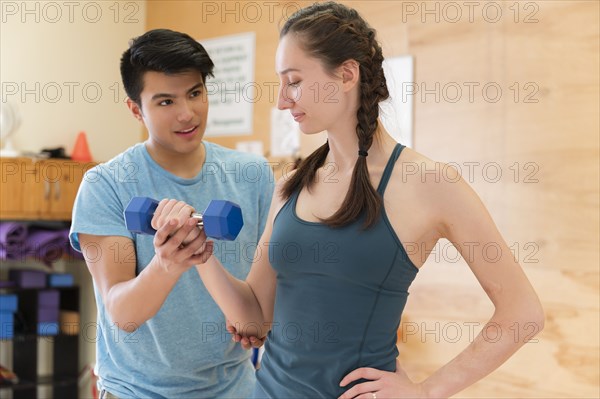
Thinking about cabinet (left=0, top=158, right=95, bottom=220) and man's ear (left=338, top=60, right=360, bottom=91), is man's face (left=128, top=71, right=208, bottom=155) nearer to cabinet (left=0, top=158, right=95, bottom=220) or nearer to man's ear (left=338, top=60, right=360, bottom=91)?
man's ear (left=338, top=60, right=360, bottom=91)

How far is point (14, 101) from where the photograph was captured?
4.25m

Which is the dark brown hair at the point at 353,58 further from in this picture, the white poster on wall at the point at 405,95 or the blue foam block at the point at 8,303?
the blue foam block at the point at 8,303

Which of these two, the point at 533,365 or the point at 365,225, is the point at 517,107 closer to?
the point at 533,365

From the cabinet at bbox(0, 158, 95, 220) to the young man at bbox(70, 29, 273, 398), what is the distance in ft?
7.56

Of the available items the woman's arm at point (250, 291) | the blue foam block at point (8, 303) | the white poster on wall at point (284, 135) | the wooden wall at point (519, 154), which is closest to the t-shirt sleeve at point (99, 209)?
the woman's arm at point (250, 291)

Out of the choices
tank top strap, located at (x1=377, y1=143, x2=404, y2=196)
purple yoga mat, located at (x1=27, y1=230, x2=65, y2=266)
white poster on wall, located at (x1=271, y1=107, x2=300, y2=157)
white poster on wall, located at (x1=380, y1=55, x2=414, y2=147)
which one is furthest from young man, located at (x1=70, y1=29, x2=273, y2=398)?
purple yoga mat, located at (x1=27, y1=230, x2=65, y2=266)

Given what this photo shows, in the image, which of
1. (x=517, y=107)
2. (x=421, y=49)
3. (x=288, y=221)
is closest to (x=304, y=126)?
(x=288, y=221)

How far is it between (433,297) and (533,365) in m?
0.51

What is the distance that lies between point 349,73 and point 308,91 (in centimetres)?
9

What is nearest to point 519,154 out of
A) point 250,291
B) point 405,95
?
point 405,95

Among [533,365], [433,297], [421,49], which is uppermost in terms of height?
[421,49]

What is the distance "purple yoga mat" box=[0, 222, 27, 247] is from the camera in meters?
3.92

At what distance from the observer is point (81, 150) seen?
4312 mm

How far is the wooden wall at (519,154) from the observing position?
2.87 m
